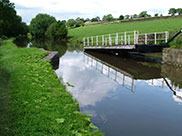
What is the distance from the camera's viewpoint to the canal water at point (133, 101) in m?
6.18

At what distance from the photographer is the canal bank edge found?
575 inches

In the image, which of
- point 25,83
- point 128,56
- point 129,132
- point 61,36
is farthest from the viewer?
point 61,36

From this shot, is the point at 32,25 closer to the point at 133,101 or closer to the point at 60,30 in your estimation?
the point at 60,30

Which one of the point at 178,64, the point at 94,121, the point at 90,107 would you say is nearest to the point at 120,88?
the point at 90,107

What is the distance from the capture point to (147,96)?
9156mm

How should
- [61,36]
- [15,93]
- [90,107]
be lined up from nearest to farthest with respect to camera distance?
[15,93]
[90,107]
[61,36]

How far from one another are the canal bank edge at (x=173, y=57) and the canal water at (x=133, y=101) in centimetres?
133

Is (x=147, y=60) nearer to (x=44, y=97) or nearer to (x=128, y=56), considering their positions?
(x=128, y=56)

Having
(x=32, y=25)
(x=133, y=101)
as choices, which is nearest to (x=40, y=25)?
(x=32, y=25)

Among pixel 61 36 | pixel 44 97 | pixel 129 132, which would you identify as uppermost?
pixel 61 36

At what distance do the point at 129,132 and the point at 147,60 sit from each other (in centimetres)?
1398

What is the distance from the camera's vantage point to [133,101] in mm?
8492

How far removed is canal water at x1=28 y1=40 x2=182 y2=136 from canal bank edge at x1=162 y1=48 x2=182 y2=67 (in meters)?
1.33

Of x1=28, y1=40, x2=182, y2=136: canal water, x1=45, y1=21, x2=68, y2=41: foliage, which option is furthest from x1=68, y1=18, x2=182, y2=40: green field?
x1=28, y1=40, x2=182, y2=136: canal water
